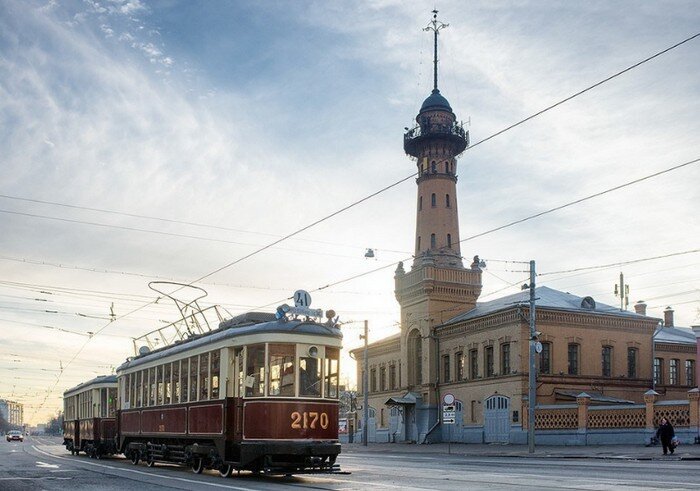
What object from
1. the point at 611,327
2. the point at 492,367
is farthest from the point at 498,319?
the point at 611,327

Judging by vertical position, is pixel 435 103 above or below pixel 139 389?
above

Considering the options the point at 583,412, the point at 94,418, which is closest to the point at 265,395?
the point at 94,418

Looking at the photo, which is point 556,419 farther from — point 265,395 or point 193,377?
point 265,395

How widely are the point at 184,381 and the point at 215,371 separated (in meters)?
2.22

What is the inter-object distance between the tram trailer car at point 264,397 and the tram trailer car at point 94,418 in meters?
9.86

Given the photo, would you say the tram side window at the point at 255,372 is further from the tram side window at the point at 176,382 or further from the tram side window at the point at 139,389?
the tram side window at the point at 139,389

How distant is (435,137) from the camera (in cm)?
5609

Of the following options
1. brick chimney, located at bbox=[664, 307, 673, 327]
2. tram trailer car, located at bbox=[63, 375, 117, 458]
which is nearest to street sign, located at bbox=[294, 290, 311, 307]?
tram trailer car, located at bbox=[63, 375, 117, 458]

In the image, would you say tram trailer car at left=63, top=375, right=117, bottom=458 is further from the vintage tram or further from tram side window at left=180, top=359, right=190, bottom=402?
the vintage tram

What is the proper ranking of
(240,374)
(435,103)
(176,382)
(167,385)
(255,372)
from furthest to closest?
(435,103), (167,385), (176,382), (240,374), (255,372)

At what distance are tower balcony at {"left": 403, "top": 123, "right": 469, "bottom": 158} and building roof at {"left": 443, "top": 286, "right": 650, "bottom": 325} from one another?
34.4 ft

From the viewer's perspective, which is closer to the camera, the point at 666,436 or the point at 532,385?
the point at 666,436

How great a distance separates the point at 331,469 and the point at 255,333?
3.20 meters

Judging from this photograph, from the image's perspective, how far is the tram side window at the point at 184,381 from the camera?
21.5 m
